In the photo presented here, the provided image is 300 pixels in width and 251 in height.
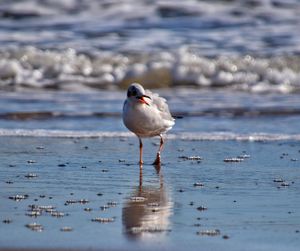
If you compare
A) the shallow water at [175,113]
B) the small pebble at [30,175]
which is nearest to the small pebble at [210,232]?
the small pebble at [30,175]

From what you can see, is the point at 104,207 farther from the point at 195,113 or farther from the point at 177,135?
the point at 195,113

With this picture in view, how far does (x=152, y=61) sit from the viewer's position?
15.8 metres

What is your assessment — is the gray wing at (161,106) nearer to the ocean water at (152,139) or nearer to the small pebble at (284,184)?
the ocean water at (152,139)

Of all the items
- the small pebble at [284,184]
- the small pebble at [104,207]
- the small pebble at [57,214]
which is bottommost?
the small pebble at [284,184]

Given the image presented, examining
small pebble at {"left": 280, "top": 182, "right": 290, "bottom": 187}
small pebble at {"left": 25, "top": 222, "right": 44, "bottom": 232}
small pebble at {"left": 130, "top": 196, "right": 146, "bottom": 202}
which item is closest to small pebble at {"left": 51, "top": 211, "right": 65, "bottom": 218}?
small pebble at {"left": 25, "top": 222, "right": 44, "bottom": 232}

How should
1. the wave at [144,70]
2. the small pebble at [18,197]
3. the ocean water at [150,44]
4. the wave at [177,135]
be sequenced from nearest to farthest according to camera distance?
the small pebble at [18,197] → the wave at [177,135] → the wave at [144,70] → the ocean water at [150,44]

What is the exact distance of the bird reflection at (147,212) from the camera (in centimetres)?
526

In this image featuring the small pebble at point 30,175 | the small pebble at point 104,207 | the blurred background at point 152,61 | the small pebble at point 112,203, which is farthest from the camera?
the blurred background at point 152,61

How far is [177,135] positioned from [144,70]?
236 inches

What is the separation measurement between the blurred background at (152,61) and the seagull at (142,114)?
1.75m

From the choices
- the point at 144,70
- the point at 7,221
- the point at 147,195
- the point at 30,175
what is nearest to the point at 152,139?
the point at 30,175

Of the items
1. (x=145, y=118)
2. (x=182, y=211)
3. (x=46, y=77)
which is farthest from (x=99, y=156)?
(x=46, y=77)

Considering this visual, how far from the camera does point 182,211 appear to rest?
5.91 metres

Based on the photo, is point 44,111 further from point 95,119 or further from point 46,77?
point 46,77
